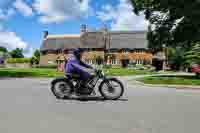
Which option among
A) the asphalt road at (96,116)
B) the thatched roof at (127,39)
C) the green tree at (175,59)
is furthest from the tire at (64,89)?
the thatched roof at (127,39)

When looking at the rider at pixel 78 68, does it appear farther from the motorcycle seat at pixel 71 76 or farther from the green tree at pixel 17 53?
the green tree at pixel 17 53

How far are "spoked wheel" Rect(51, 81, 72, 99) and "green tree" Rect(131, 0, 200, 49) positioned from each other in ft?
53.0

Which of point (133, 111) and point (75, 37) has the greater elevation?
point (75, 37)

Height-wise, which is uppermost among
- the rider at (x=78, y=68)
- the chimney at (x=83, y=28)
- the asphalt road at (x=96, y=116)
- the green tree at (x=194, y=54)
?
the chimney at (x=83, y=28)

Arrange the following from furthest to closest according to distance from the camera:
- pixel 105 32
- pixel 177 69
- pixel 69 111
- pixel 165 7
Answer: pixel 105 32
pixel 177 69
pixel 165 7
pixel 69 111

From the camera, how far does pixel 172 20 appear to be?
2925cm

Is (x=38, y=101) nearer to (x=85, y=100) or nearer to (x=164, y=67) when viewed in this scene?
(x=85, y=100)

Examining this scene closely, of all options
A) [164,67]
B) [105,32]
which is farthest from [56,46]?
[164,67]

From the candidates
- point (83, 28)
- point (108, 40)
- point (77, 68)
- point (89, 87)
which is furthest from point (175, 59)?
point (77, 68)

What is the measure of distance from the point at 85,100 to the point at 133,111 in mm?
2552

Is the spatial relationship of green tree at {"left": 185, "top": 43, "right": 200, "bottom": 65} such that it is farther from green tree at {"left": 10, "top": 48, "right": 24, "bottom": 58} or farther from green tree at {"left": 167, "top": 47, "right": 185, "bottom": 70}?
green tree at {"left": 10, "top": 48, "right": 24, "bottom": 58}

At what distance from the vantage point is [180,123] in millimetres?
7320

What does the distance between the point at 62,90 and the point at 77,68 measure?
1.00 metres

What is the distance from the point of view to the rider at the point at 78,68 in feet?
36.7
